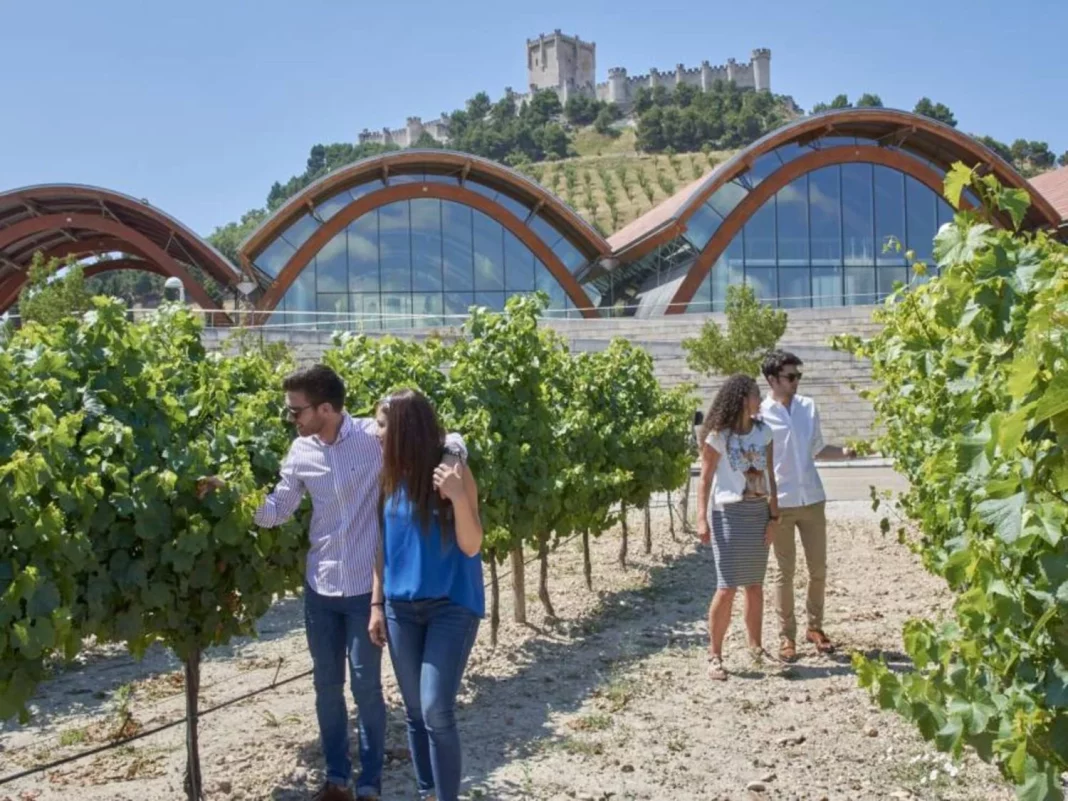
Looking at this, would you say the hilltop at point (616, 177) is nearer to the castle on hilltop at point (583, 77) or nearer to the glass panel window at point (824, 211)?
the castle on hilltop at point (583, 77)

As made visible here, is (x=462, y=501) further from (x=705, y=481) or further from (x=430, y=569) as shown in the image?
(x=705, y=481)

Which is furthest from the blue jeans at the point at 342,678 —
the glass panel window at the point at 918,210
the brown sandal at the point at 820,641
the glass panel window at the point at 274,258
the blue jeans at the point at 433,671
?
the glass panel window at the point at 918,210

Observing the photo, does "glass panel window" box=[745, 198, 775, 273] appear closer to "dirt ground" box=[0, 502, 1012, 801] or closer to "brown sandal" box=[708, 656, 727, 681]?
"dirt ground" box=[0, 502, 1012, 801]

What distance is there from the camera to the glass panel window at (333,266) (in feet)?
113

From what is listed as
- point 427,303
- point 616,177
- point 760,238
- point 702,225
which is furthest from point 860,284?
point 616,177

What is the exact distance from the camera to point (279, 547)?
474 centimetres

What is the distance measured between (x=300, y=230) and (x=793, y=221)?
15455 mm

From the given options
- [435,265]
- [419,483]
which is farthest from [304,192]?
[419,483]

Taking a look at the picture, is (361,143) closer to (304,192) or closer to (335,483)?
(304,192)

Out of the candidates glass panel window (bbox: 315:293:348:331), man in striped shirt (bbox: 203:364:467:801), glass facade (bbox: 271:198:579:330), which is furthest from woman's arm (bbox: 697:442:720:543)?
glass panel window (bbox: 315:293:348:331)

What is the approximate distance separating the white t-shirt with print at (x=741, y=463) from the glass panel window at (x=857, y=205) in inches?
1208

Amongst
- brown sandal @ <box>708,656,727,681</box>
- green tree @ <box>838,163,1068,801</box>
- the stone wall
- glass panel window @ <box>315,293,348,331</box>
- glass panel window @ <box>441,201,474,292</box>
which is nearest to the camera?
green tree @ <box>838,163,1068,801</box>

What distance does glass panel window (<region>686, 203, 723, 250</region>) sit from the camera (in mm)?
35616

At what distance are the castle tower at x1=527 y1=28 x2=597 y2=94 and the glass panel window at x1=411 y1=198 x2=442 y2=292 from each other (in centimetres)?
10417
